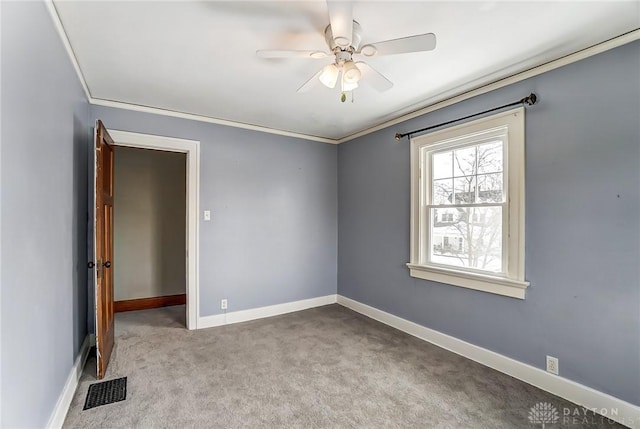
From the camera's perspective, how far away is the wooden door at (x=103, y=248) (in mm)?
2432

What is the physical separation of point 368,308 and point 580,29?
3333 mm

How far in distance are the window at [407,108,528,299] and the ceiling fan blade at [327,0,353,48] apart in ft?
5.47

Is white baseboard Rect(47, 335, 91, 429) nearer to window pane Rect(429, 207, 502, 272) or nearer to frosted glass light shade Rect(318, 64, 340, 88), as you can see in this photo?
frosted glass light shade Rect(318, 64, 340, 88)

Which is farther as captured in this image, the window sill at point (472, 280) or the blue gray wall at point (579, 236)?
the window sill at point (472, 280)

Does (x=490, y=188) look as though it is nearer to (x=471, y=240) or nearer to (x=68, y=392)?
(x=471, y=240)

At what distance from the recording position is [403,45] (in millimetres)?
1730

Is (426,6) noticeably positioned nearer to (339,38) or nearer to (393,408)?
(339,38)

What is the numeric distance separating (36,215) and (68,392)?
1356mm

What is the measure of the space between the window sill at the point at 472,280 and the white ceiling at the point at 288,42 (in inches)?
66.5

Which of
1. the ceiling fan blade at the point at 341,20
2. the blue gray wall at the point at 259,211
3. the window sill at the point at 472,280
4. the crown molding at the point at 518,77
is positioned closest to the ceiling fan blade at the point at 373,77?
the ceiling fan blade at the point at 341,20

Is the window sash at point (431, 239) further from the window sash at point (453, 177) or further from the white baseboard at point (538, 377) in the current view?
the white baseboard at point (538, 377)

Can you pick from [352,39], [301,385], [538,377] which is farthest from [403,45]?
[538,377]

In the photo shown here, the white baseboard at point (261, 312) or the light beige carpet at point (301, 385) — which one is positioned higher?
the white baseboard at point (261, 312)

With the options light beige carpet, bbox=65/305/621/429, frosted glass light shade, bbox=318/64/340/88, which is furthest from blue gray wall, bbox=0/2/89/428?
frosted glass light shade, bbox=318/64/340/88
